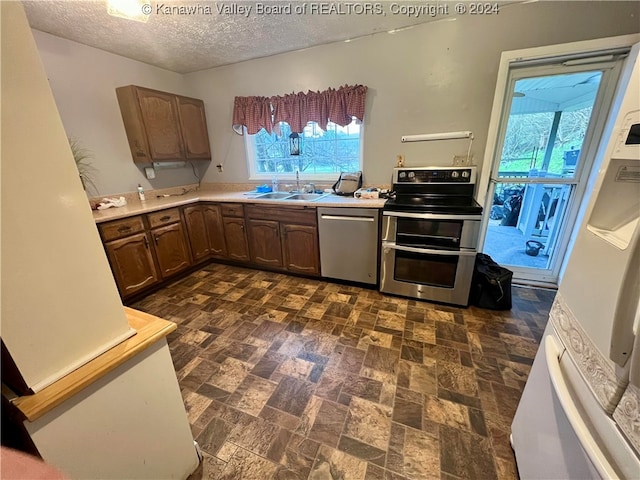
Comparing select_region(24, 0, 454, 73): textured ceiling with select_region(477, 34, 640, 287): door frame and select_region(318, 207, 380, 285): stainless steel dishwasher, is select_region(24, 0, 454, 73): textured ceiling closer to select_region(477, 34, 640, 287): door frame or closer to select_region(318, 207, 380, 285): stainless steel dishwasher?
select_region(477, 34, 640, 287): door frame

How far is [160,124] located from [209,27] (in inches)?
47.9

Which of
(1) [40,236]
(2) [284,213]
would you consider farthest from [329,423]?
(2) [284,213]

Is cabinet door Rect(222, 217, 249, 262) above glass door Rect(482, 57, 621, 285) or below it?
below

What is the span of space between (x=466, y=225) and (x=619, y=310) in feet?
5.25

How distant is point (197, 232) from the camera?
313 centimetres

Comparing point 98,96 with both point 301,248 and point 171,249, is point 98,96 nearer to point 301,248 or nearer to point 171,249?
point 171,249

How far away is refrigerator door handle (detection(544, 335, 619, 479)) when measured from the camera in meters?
0.59

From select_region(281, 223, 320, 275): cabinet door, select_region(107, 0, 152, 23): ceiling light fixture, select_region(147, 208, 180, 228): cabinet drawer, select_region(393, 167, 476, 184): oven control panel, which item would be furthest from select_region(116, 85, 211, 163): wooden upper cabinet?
select_region(393, 167, 476, 184): oven control panel

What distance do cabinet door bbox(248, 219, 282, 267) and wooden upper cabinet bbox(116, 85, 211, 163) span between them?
1328 millimetres

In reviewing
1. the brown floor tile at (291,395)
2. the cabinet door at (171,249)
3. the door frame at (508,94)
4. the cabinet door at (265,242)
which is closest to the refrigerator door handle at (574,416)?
the brown floor tile at (291,395)

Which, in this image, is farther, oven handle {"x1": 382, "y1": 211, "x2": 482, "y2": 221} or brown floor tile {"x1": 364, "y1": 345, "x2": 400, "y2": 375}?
oven handle {"x1": 382, "y1": 211, "x2": 482, "y2": 221}

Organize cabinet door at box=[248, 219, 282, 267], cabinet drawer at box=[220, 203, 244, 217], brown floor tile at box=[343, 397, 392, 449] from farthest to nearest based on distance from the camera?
1. cabinet drawer at box=[220, 203, 244, 217]
2. cabinet door at box=[248, 219, 282, 267]
3. brown floor tile at box=[343, 397, 392, 449]

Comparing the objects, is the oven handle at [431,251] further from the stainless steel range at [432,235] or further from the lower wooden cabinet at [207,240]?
the lower wooden cabinet at [207,240]

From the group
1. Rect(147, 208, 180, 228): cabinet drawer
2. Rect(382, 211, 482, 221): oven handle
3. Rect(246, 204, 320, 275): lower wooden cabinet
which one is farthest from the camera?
Rect(246, 204, 320, 275): lower wooden cabinet
